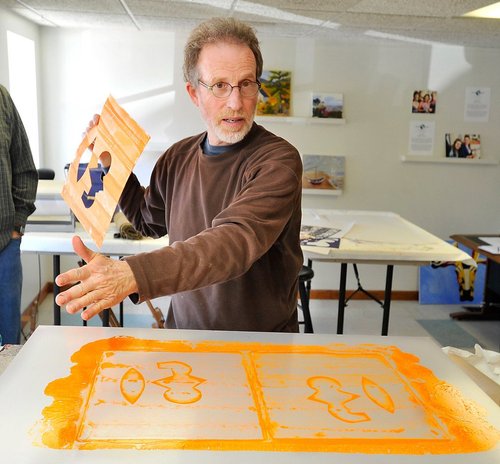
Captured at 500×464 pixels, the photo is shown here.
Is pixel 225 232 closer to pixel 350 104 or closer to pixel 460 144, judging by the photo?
pixel 350 104

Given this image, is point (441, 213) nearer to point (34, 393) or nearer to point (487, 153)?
point (487, 153)

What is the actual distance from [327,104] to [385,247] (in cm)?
187

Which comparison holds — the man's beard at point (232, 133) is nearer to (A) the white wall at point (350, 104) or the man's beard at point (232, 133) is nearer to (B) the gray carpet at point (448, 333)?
(B) the gray carpet at point (448, 333)

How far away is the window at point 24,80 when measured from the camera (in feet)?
11.9

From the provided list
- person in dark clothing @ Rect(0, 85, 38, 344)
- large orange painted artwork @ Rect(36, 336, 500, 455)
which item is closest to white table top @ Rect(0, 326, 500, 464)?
large orange painted artwork @ Rect(36, 336, 500, 455)

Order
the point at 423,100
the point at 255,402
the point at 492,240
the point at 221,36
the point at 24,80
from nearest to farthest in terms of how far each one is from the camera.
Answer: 1. the point at 255,402
2. the point at 221,36
3. the point at 492,240
4. the point at 24,80
5. the point at 423,100

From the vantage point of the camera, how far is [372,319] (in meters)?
4.13

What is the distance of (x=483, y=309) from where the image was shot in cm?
417

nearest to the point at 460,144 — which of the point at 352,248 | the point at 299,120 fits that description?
the point at 299,120

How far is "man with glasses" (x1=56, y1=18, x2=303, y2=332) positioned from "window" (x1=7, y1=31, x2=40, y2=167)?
2.61 metres

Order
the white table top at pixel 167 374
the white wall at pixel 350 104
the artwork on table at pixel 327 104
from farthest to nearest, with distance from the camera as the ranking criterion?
the artwork on table at pixel 327 104 < the white wall at pixel 350 104 < the white table top at pixel 167 374

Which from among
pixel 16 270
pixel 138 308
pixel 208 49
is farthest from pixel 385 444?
pixel 138 308

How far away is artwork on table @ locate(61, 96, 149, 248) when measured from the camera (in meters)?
1.00

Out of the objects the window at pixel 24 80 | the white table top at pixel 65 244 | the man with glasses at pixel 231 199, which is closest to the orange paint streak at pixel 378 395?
the man with glasses at pixel 231 199
